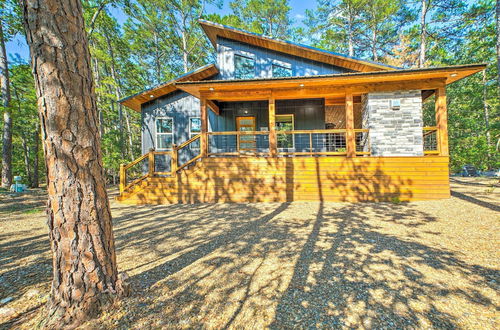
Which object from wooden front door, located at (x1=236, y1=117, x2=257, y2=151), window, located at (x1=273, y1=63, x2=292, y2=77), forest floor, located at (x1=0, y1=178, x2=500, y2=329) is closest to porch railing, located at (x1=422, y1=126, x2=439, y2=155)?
forest floor, located at (x1=0, y1=178, x2=500, y2=329)

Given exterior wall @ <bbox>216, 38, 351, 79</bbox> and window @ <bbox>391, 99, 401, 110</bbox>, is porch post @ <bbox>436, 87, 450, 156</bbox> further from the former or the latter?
exterior wall @ <bbox>216, 38, 351, 79</bbox>

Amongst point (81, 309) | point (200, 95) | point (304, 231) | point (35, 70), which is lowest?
point (304, 231)

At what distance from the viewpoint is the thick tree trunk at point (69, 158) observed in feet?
5.34

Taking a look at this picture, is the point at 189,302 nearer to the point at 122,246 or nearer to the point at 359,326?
the point at 359,326

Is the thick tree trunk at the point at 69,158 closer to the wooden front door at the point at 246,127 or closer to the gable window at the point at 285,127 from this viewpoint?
the wooden front door at the point at 246,127

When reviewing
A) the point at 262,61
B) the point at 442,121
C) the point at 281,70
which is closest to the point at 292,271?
the point at 442,121

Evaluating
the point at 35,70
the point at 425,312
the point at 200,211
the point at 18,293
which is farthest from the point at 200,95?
the point at 425,312

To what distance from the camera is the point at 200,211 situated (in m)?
5.78

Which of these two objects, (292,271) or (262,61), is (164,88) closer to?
(262,61)

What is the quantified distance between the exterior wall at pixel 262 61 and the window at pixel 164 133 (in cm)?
350

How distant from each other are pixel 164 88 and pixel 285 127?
243 inches

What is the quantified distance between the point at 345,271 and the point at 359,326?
87 centimetres

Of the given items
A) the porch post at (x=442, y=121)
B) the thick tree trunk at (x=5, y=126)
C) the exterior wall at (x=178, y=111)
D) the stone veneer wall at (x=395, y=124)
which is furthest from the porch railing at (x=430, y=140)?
the thick tree trunk at (x=5, y=126)

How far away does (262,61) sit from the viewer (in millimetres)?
9750
